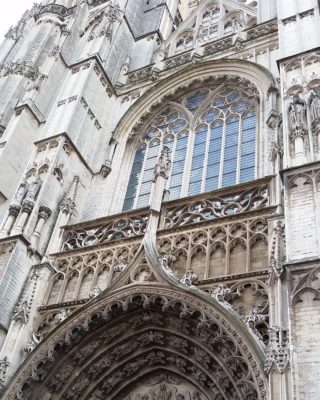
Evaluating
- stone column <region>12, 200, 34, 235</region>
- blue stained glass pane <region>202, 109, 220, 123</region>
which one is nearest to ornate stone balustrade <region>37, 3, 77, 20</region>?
blue stained glass pane <region>202, 109, 220, 123</region>

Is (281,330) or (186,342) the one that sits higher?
(186,342)

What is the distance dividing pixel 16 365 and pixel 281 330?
408cm

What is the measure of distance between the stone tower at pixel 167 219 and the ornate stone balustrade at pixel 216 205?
0.03m

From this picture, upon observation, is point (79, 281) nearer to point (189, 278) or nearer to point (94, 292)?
point (94, 292)

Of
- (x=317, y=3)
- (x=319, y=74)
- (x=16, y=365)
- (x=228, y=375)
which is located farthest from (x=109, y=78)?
(x=228, y=375)

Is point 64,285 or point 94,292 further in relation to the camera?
point 64,285

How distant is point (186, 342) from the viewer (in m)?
7.40

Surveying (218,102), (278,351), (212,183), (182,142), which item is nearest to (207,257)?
(278,351)

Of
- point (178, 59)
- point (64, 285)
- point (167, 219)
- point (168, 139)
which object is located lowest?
point (64, 285)

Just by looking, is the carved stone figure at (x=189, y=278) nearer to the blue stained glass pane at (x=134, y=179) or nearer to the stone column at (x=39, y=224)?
the stone column at (x=39, y=224)

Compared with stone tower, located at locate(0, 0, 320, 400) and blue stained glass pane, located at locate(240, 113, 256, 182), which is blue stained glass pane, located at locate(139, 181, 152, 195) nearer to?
stone tower, located at locate(0, 0, 320, 400)

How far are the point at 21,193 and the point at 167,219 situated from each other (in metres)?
2.98

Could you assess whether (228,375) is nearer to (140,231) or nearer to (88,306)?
(88,306)

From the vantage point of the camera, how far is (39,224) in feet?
31.7
